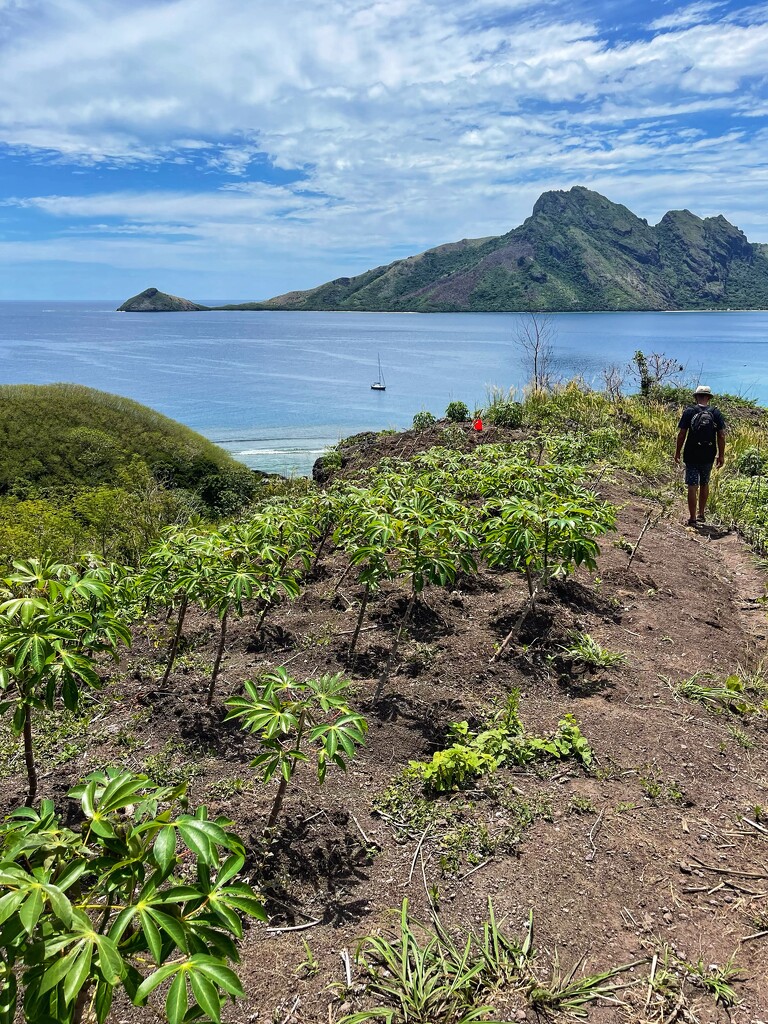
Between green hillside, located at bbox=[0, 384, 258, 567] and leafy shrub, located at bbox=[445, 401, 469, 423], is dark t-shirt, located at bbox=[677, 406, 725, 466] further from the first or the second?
green hillside, located at bbox=[0, 384, 258, 567]

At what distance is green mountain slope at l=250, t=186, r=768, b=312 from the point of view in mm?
137500

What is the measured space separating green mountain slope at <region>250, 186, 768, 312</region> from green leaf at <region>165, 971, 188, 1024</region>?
5480 inches

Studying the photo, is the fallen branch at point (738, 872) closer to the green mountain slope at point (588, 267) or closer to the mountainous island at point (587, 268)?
the mountainous island at point (587, 268)

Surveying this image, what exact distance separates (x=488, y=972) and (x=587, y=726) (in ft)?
5.52

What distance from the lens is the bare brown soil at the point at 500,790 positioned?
226 cm

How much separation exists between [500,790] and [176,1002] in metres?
2.14

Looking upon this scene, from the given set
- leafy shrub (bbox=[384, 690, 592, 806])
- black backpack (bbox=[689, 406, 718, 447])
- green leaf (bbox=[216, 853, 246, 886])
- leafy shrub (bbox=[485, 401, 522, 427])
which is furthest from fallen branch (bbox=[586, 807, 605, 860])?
leafy shrub (bbox=[485, 401, 522, 427])

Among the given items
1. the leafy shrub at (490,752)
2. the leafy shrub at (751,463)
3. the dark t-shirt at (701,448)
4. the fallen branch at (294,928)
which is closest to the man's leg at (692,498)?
the dark t-shirt at (701,448)

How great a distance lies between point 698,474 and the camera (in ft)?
25.6

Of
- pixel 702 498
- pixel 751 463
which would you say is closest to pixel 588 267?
pixel 751 463

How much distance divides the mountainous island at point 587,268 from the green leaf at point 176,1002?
453ft

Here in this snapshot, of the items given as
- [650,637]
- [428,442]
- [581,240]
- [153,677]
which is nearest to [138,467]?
[428,442]

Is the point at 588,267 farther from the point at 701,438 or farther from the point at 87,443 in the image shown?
the point at 701,438

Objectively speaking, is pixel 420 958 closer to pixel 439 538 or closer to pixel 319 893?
pixel 319 893
